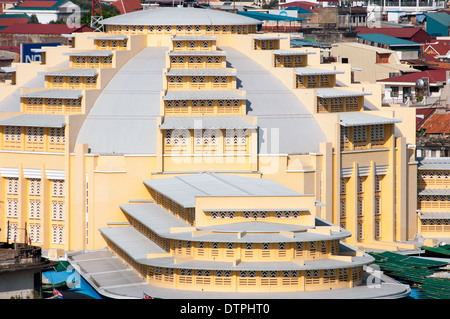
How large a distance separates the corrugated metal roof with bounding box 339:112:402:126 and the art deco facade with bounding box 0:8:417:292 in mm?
165

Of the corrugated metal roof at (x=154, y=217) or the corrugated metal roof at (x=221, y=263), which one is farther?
the corrugated metal roof at (x=154, y=217)

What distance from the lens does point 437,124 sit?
453ft

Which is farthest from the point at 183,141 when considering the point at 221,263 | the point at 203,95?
the point at 221,263

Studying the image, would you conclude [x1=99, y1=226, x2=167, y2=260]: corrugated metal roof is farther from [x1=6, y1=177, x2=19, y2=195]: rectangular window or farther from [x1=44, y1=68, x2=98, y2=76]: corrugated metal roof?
[x1=44, y1=68, x2=98, y2=76]: corrugated metal roof

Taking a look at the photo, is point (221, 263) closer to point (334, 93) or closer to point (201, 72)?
point (201, 72)

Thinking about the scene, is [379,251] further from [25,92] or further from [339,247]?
[25,92]

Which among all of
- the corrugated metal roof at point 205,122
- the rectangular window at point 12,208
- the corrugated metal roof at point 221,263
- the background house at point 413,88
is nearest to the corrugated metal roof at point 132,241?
the corrugated metal roof at point 221,263

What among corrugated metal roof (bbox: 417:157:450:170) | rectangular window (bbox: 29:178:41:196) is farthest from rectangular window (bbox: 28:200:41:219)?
corrugated metal roof (bbox: 417:157:450:170)

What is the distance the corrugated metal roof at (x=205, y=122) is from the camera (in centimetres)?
10275

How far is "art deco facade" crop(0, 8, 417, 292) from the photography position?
103 m

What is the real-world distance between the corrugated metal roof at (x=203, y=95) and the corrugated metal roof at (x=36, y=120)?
8.77m

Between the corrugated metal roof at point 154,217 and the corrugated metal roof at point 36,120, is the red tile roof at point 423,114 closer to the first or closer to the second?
the corrugated metal roof at point 154,217

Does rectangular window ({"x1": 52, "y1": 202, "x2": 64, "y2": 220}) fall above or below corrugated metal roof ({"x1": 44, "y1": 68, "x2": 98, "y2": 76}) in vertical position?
below

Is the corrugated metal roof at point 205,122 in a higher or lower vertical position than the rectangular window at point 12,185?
higher
